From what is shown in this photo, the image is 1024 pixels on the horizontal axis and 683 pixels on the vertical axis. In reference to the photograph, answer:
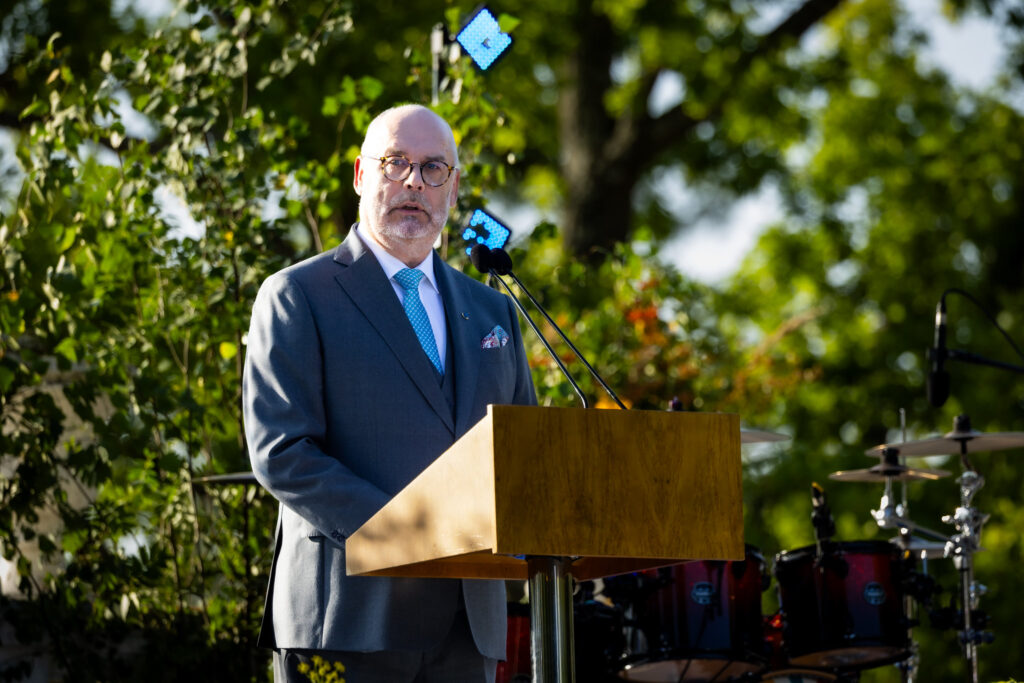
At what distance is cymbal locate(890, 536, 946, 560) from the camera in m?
6.68

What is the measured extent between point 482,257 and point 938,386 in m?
3.48

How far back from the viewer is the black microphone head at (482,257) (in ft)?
10.1

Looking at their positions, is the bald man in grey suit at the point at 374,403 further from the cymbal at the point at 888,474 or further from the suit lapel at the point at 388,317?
the cymbal at the point at 888,474

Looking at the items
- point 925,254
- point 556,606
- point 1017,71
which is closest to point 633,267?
point 556,606

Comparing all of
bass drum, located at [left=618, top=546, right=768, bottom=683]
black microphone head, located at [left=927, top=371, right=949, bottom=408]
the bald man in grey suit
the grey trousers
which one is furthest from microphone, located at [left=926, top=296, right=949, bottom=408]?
the grey trousers

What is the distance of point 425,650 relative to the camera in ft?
9.82

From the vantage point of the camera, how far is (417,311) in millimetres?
3256

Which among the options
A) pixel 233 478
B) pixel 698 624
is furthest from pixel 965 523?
pixel 233 478

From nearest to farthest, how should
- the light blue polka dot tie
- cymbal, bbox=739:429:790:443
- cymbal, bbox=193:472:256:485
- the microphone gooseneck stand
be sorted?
the microphone gooseneck stand
the light blue polka dot tie
cymbal, bbox=193:472:256:485
cymbal, bbox=739:429:790:443

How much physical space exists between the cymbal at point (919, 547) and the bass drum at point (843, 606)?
212 millimetres

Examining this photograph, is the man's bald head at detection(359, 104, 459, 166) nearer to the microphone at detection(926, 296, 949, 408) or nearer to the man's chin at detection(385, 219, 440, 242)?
the man's chin at detection(385, 219, 440, 242)

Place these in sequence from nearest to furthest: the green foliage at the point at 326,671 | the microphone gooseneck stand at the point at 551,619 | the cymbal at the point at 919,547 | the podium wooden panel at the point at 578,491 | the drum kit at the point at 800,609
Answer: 1. the podium wooden panel at the point at 578,491
2. the microphone gooseneck stand at the point at 551,619
3. the green foliage at the point at 326,671
4. the drum kit at the point at 800,609
5. the cymbal at the point at 919,547

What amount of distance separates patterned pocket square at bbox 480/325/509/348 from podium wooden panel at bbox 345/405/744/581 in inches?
27.7

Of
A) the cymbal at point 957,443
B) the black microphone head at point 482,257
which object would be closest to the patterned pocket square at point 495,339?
the black microphone head at point 482,257
